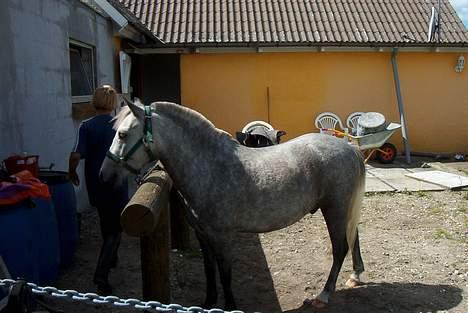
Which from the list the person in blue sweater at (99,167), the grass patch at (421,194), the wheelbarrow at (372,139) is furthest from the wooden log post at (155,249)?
the wheelbarrow at (372,139)

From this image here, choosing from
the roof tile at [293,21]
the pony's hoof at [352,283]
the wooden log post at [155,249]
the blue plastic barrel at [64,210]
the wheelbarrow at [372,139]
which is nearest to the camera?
the wooden log post at [155,249]

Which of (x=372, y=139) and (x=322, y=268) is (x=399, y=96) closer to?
(x=372, y=139)

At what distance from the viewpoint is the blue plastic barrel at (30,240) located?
3.22 meters

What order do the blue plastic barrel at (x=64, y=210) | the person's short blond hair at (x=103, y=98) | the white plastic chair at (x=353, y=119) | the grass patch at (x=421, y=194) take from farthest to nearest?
the white plastic chair at (x=353, y=119), the grass patch at (x=421, y=194), the blue plastic barrel at (x=64, y=210), the person's short blond hair at (x=103, y=98)

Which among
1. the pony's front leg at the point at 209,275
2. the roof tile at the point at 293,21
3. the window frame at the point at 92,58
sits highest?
the roof tile at the point at 293,21

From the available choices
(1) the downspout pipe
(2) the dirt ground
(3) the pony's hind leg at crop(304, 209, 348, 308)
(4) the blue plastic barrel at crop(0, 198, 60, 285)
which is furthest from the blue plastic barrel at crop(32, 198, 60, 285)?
(1) the downspout pipe

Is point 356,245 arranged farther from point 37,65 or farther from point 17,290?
point 37,65

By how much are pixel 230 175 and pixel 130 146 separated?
75cm

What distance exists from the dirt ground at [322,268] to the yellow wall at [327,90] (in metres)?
5.56

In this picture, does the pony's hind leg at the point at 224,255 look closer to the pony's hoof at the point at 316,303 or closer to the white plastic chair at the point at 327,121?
the pony's hoof at the point at 316,303

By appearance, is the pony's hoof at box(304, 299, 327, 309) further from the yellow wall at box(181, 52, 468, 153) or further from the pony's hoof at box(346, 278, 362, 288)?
the yellow wall at box(181, 52, 468, 153)

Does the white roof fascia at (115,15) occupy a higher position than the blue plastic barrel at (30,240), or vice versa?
the white roof fascia at (115,15)

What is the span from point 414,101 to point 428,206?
5574mm

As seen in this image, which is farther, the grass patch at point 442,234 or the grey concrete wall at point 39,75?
the grass patch at point 442,234
